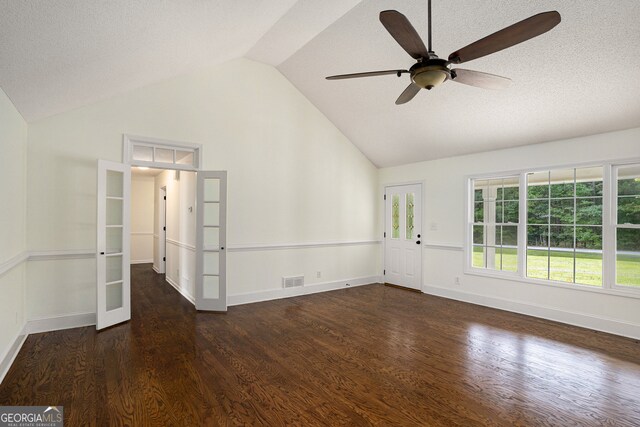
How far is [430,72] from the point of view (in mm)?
2320

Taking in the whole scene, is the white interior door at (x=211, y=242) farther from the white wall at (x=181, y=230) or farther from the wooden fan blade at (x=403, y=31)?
the wooden fan blade at (x=403, y=31)

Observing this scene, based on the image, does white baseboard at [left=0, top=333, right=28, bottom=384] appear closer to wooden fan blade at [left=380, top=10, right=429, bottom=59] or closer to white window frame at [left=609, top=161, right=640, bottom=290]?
wooden fan blade at [left=380, top=10, right=429, bottom=59]

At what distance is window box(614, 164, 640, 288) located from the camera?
3969 millimetres

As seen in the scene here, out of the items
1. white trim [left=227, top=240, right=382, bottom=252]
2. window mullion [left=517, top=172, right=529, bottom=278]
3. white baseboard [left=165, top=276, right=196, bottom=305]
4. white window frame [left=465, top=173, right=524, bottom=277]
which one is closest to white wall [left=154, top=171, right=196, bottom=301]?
white baseboard [left=165, top=276, right=196, bottom=305]

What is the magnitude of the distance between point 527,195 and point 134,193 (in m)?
9.72

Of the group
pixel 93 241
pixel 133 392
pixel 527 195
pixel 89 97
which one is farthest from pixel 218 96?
pixel 527 195

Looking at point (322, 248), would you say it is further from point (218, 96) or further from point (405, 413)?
point (405, 413)

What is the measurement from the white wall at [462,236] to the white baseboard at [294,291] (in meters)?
1.27

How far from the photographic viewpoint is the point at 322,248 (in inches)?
240

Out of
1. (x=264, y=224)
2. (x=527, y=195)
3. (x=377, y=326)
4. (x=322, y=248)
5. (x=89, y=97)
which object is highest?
(x=89, y=97)

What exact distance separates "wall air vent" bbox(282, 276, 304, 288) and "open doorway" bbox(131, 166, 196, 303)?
146 centimetres

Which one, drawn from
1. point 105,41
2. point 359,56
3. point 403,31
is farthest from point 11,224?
point 359,56

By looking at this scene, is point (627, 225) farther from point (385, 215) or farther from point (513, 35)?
point (385, 215)

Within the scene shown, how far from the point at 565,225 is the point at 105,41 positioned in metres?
5.53
